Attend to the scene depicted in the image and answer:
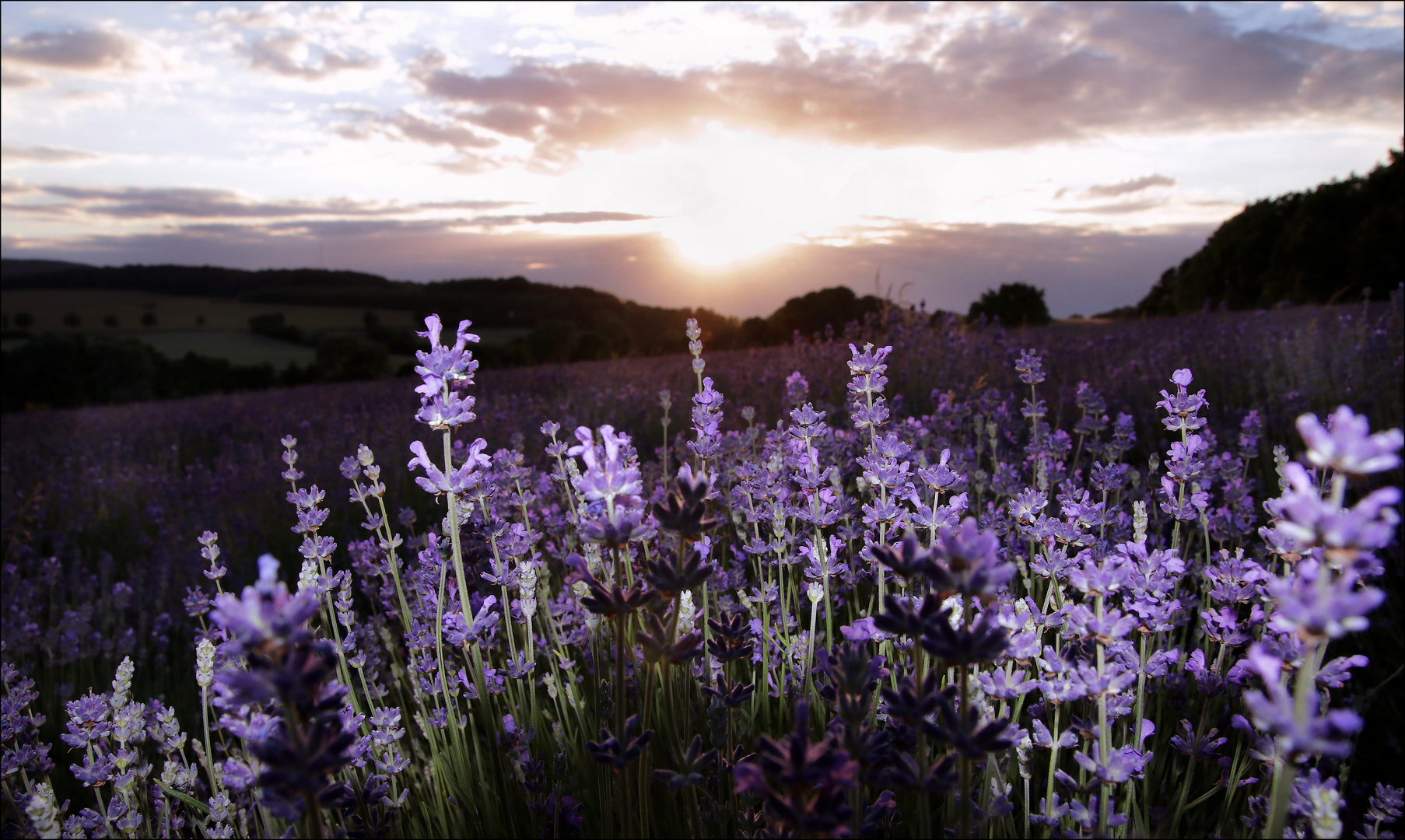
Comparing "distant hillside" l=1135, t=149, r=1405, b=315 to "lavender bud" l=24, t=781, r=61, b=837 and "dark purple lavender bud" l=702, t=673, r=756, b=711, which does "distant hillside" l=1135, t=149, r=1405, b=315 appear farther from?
"lavender bud" l=24, t=781, r=61, b=837

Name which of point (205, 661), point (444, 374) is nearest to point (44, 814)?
point (205, 661)

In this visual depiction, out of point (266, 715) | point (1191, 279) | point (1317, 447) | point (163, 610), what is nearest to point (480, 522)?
point (266, 715)

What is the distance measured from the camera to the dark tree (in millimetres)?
23531

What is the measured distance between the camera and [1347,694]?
2975 mm

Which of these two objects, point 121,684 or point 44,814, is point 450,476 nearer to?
point 44,814

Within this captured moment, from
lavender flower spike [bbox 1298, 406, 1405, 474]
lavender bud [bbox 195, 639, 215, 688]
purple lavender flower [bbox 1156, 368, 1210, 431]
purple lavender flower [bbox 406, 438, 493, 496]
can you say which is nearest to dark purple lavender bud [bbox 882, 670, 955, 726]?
lavender flower spike [bbox 1298, 406, 1405, 474]

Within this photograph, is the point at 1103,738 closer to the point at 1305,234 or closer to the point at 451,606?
the point at 451,606

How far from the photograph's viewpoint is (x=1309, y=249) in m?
30.2

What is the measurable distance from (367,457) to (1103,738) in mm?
1781

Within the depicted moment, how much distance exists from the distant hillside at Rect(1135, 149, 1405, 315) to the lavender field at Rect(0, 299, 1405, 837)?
27.8 m

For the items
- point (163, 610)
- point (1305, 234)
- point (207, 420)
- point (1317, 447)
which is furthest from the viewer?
point (1305, 234)

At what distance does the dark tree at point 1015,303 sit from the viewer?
926 inches

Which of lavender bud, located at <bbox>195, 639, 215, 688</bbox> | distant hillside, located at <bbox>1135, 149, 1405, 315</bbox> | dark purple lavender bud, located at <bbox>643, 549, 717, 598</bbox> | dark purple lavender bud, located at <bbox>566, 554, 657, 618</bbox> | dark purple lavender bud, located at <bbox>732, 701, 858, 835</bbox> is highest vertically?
distant hillside, located at <bbox>1135, 149, 1405, 315</bbox>

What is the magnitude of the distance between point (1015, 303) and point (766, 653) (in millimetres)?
24758
